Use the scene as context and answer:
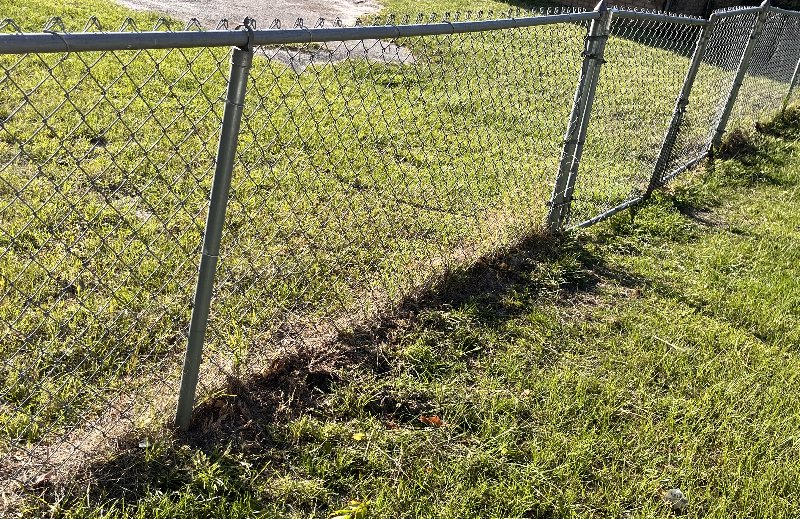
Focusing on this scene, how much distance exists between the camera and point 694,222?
5191 mm

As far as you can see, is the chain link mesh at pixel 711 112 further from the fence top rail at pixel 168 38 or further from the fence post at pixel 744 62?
the fence top rail at pixel 168 38

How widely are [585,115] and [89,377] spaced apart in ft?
10.6

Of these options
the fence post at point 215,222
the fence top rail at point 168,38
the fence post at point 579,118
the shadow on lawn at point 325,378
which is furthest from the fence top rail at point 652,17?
the fence post at point 215,222

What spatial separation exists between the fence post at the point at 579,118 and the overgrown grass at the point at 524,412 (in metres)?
0.36

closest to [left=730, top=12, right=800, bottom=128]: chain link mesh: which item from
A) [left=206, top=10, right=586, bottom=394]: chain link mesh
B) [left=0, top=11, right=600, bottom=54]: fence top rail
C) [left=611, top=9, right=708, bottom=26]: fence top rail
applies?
[left=611, top=9, right=708, bottom=26]: fence top rail

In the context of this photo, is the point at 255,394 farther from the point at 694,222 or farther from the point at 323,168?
the point at 694,222

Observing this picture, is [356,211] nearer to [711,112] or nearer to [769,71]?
[711,112]

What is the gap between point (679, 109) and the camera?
531 cm

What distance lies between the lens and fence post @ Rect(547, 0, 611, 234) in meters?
3.98

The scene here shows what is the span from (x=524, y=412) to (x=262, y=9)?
11828 mm

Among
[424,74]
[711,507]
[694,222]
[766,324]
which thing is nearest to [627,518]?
[711,507]

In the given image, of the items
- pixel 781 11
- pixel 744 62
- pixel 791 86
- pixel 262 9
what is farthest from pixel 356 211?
pixel 262 9

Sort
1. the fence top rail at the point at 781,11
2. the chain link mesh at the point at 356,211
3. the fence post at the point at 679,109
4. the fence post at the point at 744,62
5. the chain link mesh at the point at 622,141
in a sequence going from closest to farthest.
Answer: the chain link mesh at the point at 356,211, the fence post at the point at 679,109, the chain link mesh at the point at 622,141, the fence post at the point at 744,62, the fence top rail at the point at 781,11

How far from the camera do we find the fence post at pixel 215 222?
2.13 m
